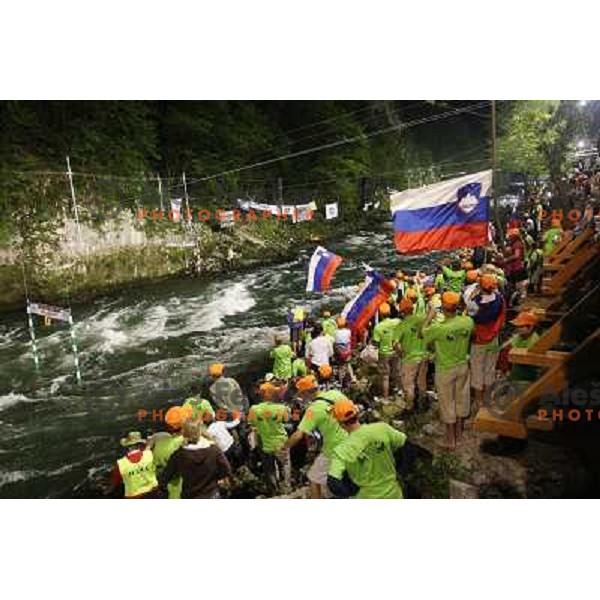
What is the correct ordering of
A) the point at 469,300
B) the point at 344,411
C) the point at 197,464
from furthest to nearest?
the point at 469,300
the point at 197,464
the point at 344,411

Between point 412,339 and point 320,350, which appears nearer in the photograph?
point 412,339

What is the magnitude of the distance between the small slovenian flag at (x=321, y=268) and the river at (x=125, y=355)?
6cm

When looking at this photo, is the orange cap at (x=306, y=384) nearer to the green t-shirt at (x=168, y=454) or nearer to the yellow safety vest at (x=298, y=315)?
the yellow safety vest at (x=298, y=315)

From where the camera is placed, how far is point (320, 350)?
4.80m

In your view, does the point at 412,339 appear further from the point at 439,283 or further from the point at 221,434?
the point at 221,434

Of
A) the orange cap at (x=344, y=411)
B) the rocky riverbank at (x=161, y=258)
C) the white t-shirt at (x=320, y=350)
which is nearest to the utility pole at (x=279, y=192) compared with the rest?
the rocky riverbank at (x=161, y=258)

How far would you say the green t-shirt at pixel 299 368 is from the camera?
15.9 ft

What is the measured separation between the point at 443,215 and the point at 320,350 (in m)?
1.55

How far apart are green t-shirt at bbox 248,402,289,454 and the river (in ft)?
1.39

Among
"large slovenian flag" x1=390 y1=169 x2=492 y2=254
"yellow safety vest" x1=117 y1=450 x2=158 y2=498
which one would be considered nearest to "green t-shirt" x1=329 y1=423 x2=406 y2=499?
"yellow safety vest" x1=117 y1=450 x2=158 y2=498

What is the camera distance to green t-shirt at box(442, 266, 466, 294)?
4555 mm

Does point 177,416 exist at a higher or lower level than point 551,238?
lower

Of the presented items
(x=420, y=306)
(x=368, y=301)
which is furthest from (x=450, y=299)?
(x=368, y=301)

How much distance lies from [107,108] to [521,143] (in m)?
3.31
